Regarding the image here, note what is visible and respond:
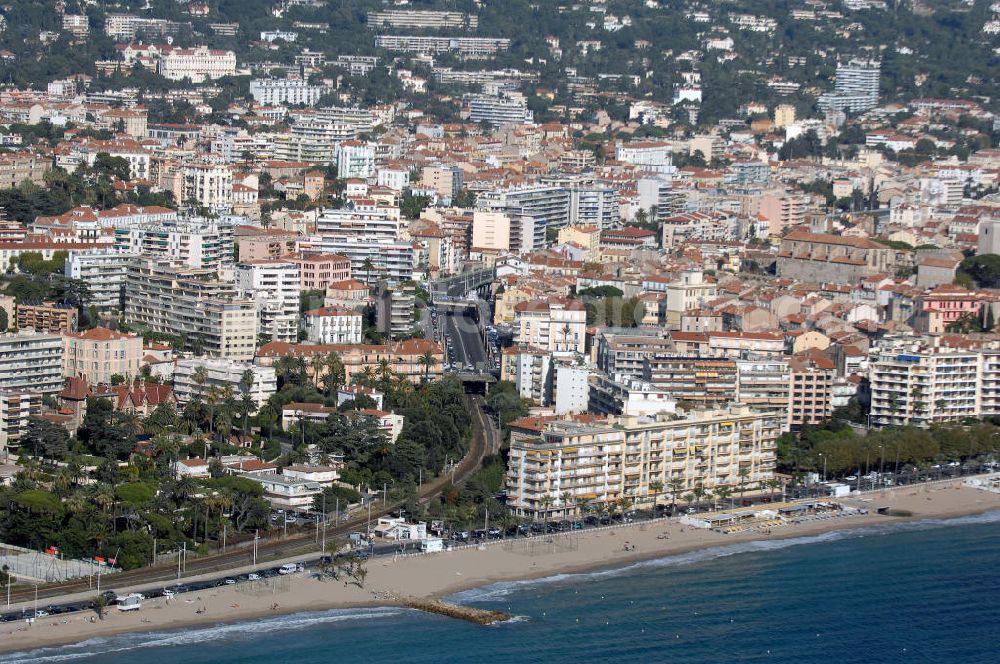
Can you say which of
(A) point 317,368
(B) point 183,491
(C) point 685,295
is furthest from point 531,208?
(B) point 183,491

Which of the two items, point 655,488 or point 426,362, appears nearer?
point 655,488

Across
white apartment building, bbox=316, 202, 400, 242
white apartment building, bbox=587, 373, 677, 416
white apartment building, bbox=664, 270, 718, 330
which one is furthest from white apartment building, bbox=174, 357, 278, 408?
white apartment building, bbox=316, 202, 400, 242

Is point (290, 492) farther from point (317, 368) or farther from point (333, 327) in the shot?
point (333, 327)

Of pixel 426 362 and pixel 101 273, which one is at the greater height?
pixel 101 273

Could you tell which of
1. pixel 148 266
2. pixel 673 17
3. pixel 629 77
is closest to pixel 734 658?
pixel 148 266

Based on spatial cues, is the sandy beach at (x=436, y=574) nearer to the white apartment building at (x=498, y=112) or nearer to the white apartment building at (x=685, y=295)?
the white apartment building at (x=685, y=295)
